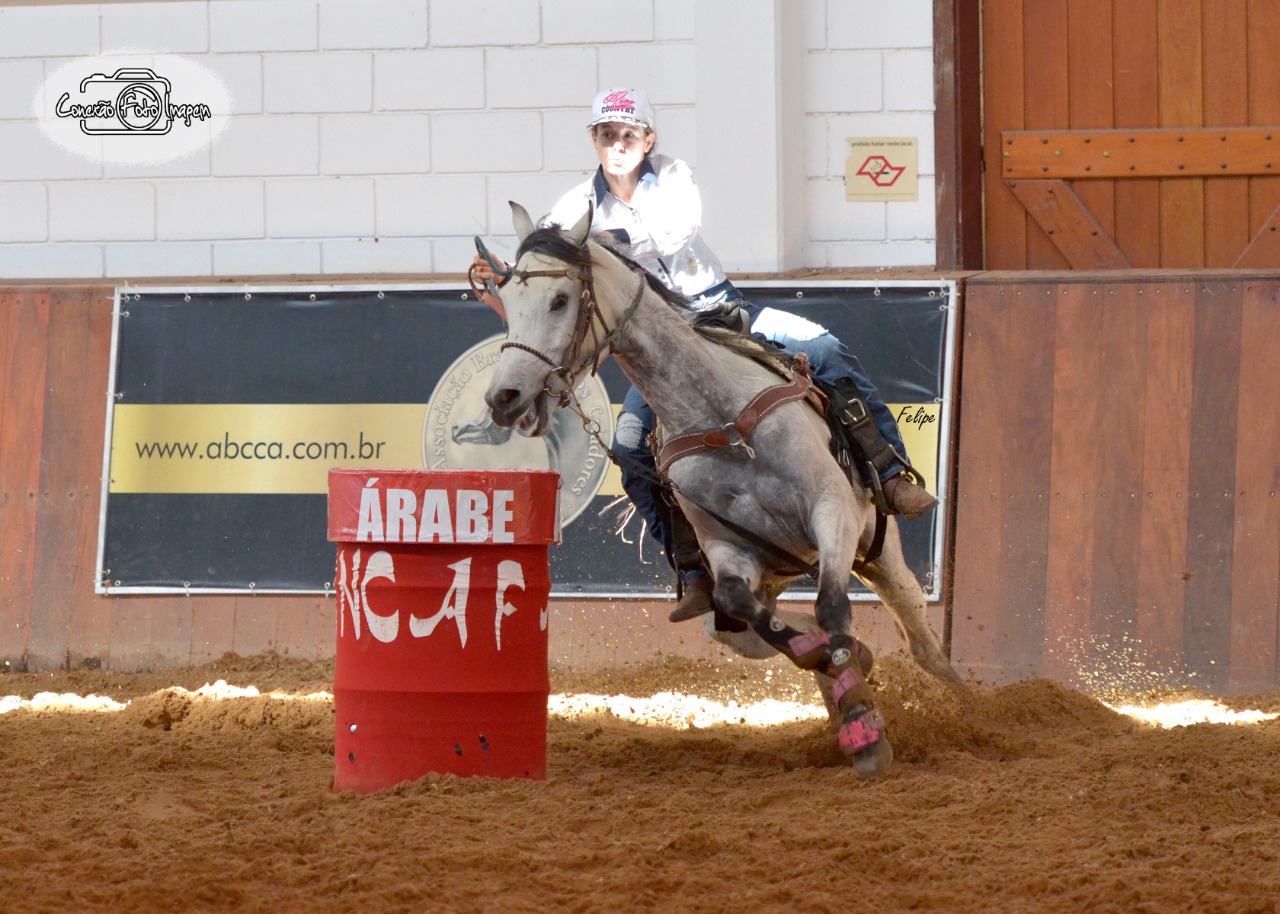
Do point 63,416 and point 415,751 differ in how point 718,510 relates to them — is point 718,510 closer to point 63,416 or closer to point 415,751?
point 415,751

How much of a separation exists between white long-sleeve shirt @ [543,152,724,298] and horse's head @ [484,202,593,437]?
24.6 inches

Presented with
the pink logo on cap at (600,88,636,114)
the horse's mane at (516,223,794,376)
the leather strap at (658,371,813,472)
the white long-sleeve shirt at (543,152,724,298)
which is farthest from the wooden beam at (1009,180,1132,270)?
the leather strap at (658,371,813,472)

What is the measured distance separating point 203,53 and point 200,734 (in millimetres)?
4662

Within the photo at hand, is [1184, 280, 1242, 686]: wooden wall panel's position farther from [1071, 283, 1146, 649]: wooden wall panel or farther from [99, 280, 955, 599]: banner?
[99, 280, 955, 599]: banner

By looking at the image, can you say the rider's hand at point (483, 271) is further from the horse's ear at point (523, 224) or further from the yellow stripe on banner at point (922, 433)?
the yellow stripe on banner at point (922, 433)

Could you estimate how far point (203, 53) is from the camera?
9.06 meters

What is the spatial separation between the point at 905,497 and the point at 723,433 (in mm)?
883

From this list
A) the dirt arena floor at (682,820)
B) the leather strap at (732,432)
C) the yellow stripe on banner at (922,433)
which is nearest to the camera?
the dirt arena floor at (682,820)

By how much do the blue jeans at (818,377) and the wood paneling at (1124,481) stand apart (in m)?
1.82

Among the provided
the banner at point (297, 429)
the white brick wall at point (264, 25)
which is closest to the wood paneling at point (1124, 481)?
the banner at point (297, 429)

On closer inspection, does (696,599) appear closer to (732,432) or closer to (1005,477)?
(732,432)

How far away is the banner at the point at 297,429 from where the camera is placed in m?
7.84

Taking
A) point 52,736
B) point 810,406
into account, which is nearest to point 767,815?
point 810,406

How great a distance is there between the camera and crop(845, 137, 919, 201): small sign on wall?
336 inches
